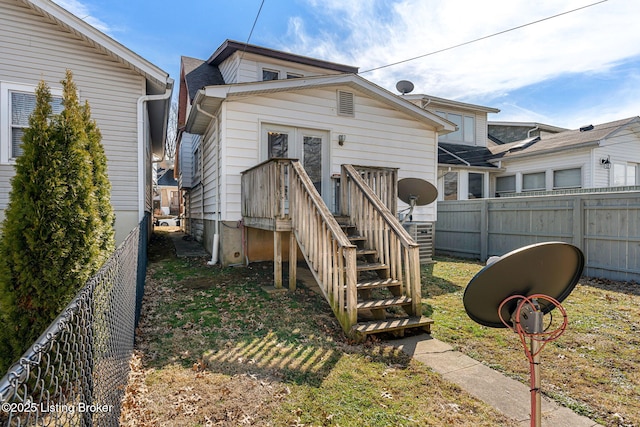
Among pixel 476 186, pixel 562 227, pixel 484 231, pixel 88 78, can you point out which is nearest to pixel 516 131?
pixel 476 186

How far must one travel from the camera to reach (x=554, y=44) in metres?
7.73

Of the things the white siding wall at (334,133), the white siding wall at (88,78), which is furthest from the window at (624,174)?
the white siding wall at (88,78)

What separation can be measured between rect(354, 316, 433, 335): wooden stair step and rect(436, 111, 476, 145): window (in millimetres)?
12763

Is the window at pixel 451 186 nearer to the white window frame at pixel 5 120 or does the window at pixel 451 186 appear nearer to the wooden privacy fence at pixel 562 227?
the wooden privacy fence at pixel 562 227

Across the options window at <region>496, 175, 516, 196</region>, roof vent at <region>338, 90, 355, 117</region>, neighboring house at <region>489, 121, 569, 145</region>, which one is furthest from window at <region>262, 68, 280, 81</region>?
neighboring house at <region>489, 121, 569, 145</region>

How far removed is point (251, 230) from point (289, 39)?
19.8ft

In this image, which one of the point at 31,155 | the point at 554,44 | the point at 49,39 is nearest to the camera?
the point at 31,155

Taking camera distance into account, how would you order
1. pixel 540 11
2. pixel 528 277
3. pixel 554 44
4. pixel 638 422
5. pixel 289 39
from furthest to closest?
pixel 289 39 → pixel 554 44 → pixel 540 11 → pixel 638 422 → pixel 528 277

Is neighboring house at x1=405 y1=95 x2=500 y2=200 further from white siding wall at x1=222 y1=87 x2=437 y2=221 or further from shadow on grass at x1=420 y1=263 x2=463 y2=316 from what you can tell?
shadow on grass at x1=420 y1=263 x2=463 y2=316

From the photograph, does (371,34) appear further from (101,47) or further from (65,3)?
(65,3)

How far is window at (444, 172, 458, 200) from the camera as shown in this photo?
14.1m

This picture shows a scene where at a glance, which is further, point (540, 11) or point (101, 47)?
point (101, 47)

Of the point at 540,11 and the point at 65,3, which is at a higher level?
the point at 65,3

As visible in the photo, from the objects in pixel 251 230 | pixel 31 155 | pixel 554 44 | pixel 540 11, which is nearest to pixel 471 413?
pixel 31 155
